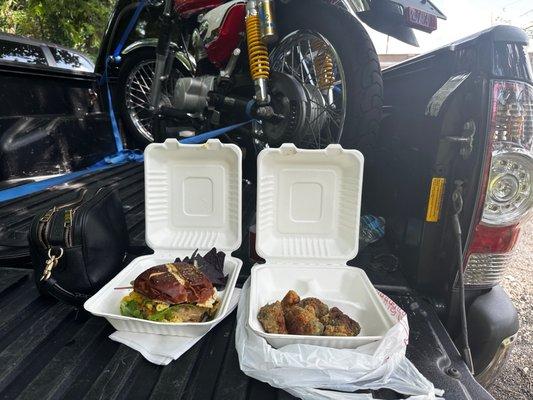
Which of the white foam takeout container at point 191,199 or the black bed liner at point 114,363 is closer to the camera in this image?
the black bed liner at point 114,363

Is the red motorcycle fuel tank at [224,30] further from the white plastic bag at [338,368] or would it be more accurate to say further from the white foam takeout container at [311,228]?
the white plastic bag at [338,368]

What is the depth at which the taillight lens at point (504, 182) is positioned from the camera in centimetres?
81

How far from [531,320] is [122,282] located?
6.81ft

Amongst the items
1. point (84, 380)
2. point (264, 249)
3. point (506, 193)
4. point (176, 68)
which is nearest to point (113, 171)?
point (176, 68)

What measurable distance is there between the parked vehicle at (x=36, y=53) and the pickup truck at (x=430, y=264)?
164 centimetres

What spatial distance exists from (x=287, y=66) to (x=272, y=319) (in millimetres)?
1447

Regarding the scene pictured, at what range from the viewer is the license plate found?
131 centimetres

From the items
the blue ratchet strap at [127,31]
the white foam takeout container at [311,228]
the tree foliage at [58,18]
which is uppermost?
the tree foliage at [58,18]

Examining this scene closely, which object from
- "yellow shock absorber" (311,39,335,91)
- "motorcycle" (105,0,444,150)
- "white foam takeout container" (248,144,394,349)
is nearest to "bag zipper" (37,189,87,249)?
"white foam takeout container" (248,144,394,349)

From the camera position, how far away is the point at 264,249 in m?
1.19

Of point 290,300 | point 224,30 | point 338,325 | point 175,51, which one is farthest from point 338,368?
point 175,51

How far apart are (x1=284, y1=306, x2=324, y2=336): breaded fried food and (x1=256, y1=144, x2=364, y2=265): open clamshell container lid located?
0.28 meters

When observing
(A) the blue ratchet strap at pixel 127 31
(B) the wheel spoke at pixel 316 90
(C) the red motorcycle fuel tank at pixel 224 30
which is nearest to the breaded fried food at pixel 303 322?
(B) the wheel spoke at pixel 316 90

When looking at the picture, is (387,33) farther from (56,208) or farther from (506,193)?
(56,208)
